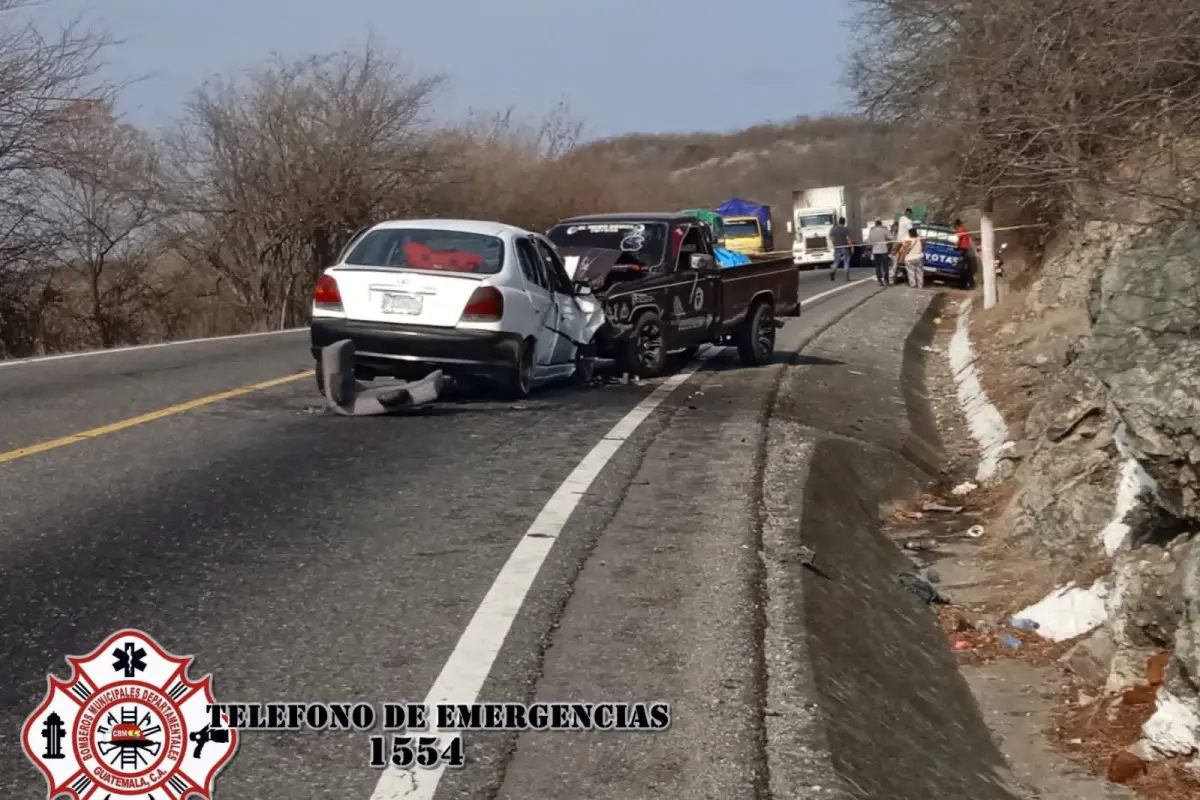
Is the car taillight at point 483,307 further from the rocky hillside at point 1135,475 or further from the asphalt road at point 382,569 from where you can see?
the rocky hillside at point 1135,475

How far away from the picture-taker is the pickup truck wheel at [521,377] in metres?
12.9

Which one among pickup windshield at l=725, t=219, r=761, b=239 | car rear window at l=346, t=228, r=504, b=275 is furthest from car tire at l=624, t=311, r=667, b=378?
pickup windshield at l=725, t=219, r=761, b=239

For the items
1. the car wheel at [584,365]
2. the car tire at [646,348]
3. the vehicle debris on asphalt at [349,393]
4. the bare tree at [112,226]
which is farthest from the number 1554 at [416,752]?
the bare tree at [112,226]

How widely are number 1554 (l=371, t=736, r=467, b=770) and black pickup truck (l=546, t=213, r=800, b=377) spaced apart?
966 cm

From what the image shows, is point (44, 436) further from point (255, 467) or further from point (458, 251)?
point (458, 251)

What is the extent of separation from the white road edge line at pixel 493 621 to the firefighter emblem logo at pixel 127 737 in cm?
59

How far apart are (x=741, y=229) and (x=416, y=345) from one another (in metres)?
41.1

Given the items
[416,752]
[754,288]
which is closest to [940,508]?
[754,288]

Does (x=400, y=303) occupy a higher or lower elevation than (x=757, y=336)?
higher

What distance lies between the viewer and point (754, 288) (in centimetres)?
1797

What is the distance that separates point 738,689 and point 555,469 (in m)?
4.23

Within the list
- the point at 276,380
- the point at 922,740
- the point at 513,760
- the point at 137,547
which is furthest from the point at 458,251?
the point at 513,760

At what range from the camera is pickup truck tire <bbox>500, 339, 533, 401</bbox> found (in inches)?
506

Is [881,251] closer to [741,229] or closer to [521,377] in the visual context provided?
[741,229]
